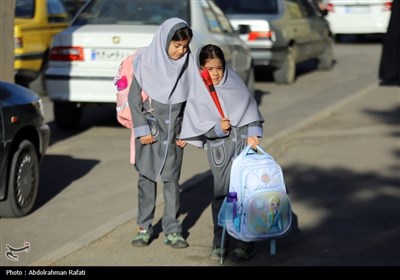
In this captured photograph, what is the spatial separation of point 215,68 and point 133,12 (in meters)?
5.57

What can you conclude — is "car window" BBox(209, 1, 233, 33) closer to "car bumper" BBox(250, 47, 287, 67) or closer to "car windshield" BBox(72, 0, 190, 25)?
"car windshield" BBox(72, 0, 190, 25)

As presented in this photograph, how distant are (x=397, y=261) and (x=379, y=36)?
19533mm

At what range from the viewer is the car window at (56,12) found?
572 inches

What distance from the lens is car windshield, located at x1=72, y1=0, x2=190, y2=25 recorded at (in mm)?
11344

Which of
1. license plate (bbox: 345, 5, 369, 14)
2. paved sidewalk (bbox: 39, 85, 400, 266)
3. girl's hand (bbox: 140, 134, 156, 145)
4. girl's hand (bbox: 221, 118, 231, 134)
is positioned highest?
girl's hand (bbox: 221, 118, 231, 134)

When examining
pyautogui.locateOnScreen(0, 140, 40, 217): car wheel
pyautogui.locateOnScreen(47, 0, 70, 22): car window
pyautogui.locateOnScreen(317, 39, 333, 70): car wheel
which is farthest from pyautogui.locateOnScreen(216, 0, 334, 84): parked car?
pyautogui.locateOnScreen(0, 140, 40, 217): car wheel

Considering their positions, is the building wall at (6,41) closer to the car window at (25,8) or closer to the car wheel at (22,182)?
the car wheel at (22,182)

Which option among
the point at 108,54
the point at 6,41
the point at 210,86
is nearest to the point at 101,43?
the point at 108,54

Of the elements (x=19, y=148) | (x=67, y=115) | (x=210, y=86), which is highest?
(x=210, y=86)

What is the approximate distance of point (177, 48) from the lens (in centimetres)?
625

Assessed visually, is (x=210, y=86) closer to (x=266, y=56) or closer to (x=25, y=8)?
(x=25, y=8)

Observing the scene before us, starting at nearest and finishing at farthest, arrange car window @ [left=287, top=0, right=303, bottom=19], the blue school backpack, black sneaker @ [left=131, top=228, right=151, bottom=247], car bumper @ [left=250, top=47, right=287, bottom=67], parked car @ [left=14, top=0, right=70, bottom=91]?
the blue school backpack, black sneaker @ [left=131, top=228, right=151, bottom=247], parked car @ [left=14, top=0, right=70, bottom=91], car bumper @ [left=250, top=47, right=287, bottom=67], car window @ [left=287, top=0, right=303, bottom=19]

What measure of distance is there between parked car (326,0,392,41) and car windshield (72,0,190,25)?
39.8 feet
